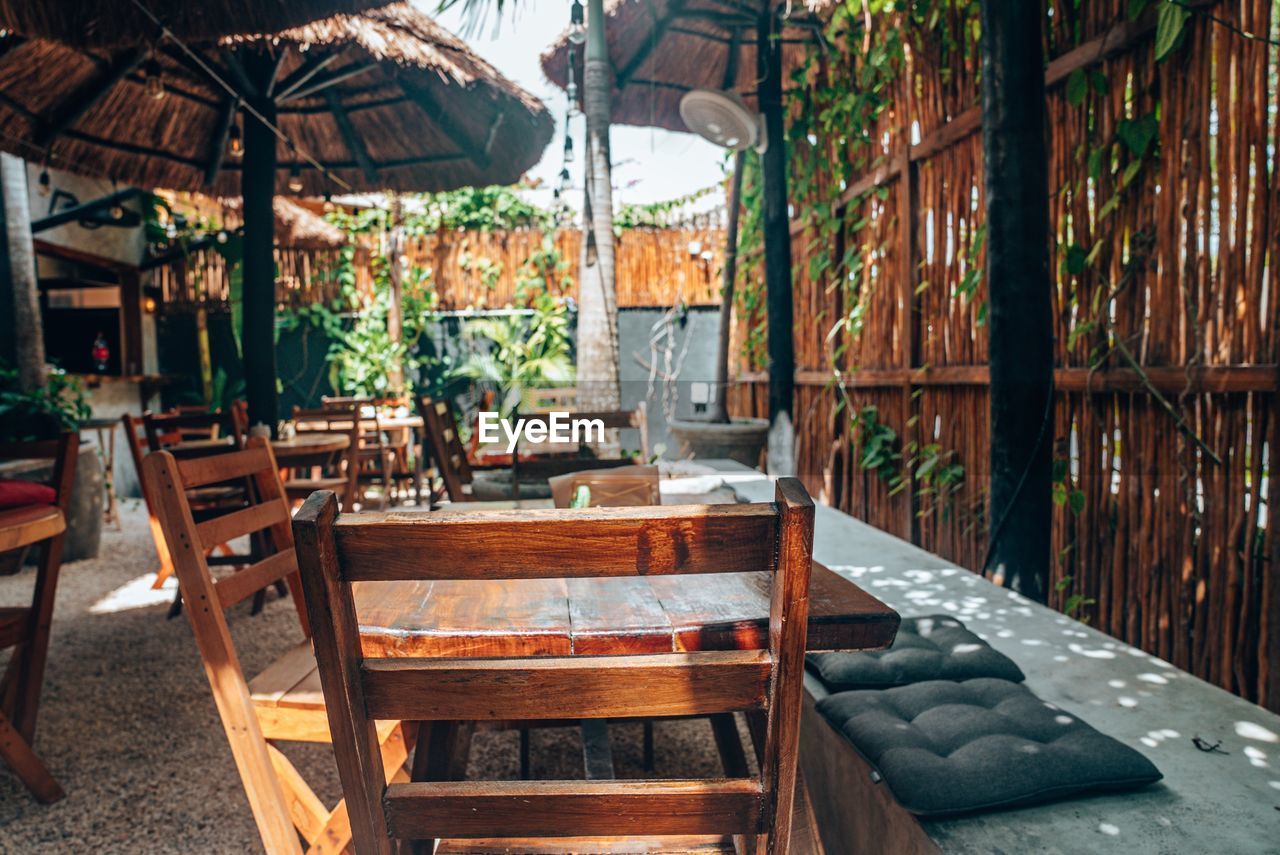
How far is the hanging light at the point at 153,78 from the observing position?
4.04m

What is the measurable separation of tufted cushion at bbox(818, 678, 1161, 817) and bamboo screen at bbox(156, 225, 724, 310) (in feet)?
24.9

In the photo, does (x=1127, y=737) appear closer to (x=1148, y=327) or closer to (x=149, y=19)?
(x=1148, y=327)

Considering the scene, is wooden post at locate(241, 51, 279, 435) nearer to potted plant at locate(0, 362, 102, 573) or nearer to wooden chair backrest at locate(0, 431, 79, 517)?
potted plant at locate(0, 362, 102, 573)

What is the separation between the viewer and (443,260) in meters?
8.83

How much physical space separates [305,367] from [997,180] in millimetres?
8158

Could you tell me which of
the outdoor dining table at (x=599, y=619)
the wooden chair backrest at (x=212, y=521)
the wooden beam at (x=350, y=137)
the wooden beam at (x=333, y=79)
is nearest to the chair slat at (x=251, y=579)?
the wooden chair backrest at (x=212, y=521)

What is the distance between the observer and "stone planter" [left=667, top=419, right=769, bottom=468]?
16.1 ft

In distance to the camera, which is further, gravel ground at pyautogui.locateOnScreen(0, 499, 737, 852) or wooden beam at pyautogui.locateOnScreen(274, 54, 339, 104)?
wooden beam at pyautogui.locateOnScreen(274, 54, 339, 104)

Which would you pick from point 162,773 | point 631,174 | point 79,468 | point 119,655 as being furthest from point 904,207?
point 631,174

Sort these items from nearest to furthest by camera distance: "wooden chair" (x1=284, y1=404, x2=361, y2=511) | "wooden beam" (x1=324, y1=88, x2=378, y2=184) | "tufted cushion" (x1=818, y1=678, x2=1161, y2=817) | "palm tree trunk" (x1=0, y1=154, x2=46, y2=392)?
"tufted cushion" (x1=818, y1=678, x2=1161, y2=817) → "wooden chair" (x1=284, y1=404, x2=361, y2=511) → "wooden beam" (x1=324, y1=88, x2=378, y2=184) → "palm tree trunk" (x1=0, y1=154, x2=46, y2=392)

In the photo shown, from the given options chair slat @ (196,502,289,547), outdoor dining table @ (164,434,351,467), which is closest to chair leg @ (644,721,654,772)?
chair slat @ (196,502,289,547)

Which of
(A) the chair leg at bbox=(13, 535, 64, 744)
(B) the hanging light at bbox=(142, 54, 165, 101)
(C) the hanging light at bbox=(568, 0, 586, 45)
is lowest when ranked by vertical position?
(A) the chair leg at bbox=(13, 535, 64, 744)

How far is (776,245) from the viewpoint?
4.76 meters

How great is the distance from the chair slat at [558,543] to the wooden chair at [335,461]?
104 inches
